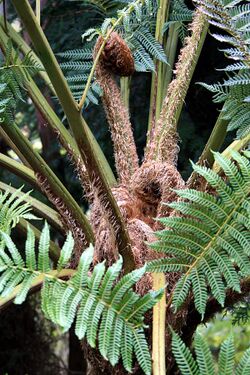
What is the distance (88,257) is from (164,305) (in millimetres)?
208

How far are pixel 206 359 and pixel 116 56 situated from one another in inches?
24.7

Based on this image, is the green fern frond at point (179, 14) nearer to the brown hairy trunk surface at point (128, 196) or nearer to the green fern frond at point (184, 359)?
the brown hairy trunk surface at point (128, 196)

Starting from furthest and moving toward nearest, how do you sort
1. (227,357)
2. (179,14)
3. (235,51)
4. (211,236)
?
(179,14) < (235,51) < (211,236) < (227,357)

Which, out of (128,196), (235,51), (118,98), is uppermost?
(235,51)

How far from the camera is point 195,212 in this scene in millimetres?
849

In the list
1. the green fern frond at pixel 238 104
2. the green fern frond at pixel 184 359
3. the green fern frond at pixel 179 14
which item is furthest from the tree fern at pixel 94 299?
the green fern frond at pixel 179 14

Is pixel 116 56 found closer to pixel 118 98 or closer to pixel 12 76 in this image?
pixel 118 98

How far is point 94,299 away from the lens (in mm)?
729

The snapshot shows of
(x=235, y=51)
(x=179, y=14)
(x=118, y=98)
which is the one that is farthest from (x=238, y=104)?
(x=179, y=14)

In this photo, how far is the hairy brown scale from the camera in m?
1.08

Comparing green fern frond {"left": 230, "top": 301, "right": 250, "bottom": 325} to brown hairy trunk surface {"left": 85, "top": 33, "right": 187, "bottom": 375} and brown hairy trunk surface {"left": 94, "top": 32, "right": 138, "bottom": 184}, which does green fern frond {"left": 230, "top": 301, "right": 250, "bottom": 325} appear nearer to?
brown hairy trunk surface {"left": 85, "top": 33, "right": 187, "bottom": 375}

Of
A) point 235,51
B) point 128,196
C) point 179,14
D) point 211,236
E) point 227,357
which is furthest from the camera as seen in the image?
point 179,14

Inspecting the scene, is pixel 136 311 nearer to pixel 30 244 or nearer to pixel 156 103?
pixel 30 244

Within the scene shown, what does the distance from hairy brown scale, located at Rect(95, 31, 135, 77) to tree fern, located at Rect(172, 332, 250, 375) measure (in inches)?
23.6
